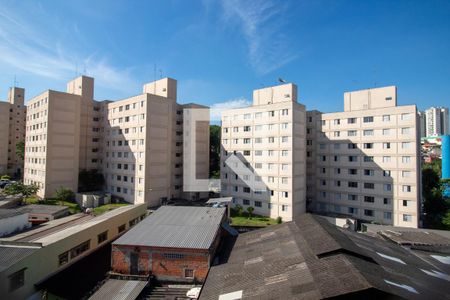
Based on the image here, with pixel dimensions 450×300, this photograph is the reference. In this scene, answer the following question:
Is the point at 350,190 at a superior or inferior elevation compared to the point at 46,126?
inferior

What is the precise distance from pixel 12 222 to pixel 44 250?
9846 millimetres

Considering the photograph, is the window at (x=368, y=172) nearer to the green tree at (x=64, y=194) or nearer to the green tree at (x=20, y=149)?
the green tree at (x=64, y=194)

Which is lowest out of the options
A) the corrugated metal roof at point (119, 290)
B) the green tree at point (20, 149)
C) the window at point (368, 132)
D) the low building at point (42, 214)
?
the corrugated metal roof at point (119, 290)

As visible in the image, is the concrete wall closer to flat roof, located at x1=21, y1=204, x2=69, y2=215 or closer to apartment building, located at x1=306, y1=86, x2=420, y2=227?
flat roof, located at x1=21, y1=204, x2=69, y2=215

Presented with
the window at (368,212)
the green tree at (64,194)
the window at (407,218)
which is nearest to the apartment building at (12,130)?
the green tree at (64,194)

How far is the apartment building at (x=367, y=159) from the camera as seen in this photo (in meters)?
34.2

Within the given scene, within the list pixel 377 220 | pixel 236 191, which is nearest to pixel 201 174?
pixel 236 191

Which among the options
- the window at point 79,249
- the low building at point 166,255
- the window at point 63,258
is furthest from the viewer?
the window at point 79,249

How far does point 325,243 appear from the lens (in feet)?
48.1

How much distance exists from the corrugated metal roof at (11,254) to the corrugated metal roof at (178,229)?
5.45m

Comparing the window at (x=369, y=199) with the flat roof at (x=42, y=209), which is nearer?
the flat roof at (x=42, y=209)

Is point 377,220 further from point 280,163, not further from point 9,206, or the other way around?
point 9,206

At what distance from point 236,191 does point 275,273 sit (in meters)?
28.1

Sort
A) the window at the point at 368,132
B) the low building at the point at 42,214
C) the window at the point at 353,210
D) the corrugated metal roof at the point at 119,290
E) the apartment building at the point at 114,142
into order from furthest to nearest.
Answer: the apartment building at the point at 114,142 → the window at the point at 353,210 → the window at the point at 368,132 → the low building at the point at 42,214 → the corrugated metal roof at the point at 119,290
